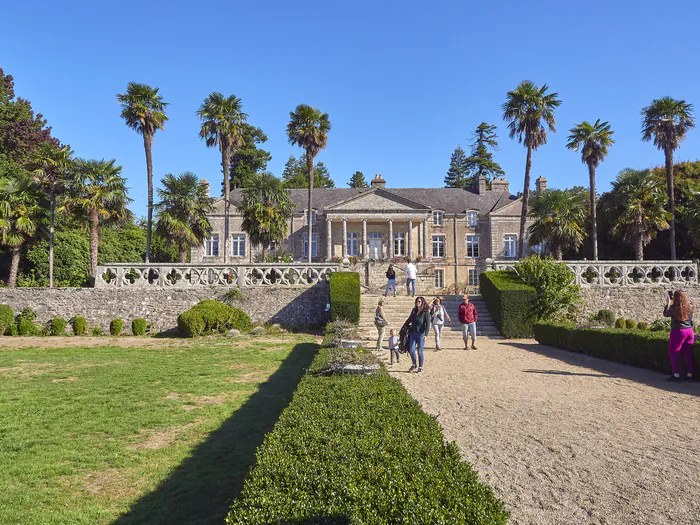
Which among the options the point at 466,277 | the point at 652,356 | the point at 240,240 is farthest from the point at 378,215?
the point at 652,356

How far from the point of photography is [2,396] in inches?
321

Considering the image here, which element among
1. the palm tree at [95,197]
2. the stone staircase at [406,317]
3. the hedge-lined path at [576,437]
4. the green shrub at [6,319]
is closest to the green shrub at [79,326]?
the green shrub at [6,319]

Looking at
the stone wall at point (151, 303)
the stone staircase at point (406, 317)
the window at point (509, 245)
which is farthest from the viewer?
the window at point (509, 245)

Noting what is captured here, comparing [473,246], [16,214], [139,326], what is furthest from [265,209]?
[473,246]

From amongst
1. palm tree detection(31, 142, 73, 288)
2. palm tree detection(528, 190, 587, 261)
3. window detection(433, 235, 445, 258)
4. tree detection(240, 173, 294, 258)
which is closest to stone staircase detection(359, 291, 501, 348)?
tree detection(240, 173, 294, 258)

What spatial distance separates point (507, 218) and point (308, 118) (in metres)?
19.5

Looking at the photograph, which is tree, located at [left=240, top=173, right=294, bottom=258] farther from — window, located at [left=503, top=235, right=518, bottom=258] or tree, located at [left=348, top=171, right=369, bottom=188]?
tree, located at [left=348, top=171, right=369, bottom=188]

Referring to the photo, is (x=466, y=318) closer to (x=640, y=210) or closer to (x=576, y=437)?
(x=576, y=437)

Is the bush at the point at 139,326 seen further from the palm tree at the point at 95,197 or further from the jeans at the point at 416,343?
the jeans at the point at 416,343

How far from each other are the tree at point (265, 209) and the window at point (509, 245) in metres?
20.0

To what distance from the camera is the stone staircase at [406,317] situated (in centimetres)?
1581

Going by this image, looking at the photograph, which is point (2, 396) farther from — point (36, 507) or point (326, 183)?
point (326, 183)

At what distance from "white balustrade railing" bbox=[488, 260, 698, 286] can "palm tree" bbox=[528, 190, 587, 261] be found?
7746 mm

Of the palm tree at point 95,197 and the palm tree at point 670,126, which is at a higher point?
the palm tree at point 670,126
